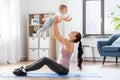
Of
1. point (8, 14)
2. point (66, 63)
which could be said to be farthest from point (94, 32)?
point (66, 63)

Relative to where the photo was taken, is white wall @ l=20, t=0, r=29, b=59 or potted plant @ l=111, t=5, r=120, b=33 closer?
potted plant @ l=111, t=5, r=120, b=33

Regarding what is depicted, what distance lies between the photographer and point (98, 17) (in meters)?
8.47

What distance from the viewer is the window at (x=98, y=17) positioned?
8.35m

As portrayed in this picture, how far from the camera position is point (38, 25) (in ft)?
27.5

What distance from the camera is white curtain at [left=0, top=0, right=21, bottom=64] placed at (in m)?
7.39

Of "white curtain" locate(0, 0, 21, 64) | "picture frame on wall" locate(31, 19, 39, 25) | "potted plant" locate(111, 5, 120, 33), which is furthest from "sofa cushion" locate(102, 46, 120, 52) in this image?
"white curtain" locate(0, 0, 21, 64)

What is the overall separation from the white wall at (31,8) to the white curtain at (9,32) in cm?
62

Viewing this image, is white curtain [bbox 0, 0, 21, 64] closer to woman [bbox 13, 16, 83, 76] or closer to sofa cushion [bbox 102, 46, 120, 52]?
sofa cushion [bbox 102, 46, 120, 52]

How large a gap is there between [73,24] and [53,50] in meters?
1.07

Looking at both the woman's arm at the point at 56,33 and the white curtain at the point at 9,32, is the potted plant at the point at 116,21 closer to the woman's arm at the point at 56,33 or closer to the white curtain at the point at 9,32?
the white curtain at the point at 9,32

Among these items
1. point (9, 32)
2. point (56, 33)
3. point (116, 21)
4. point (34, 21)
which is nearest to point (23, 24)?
point (34, 21)

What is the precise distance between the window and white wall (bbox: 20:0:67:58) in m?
0.84

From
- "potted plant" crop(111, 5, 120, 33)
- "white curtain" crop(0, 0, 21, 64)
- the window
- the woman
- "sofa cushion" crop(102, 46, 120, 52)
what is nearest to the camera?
the woman

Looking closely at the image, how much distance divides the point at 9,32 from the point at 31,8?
60.7 inches
